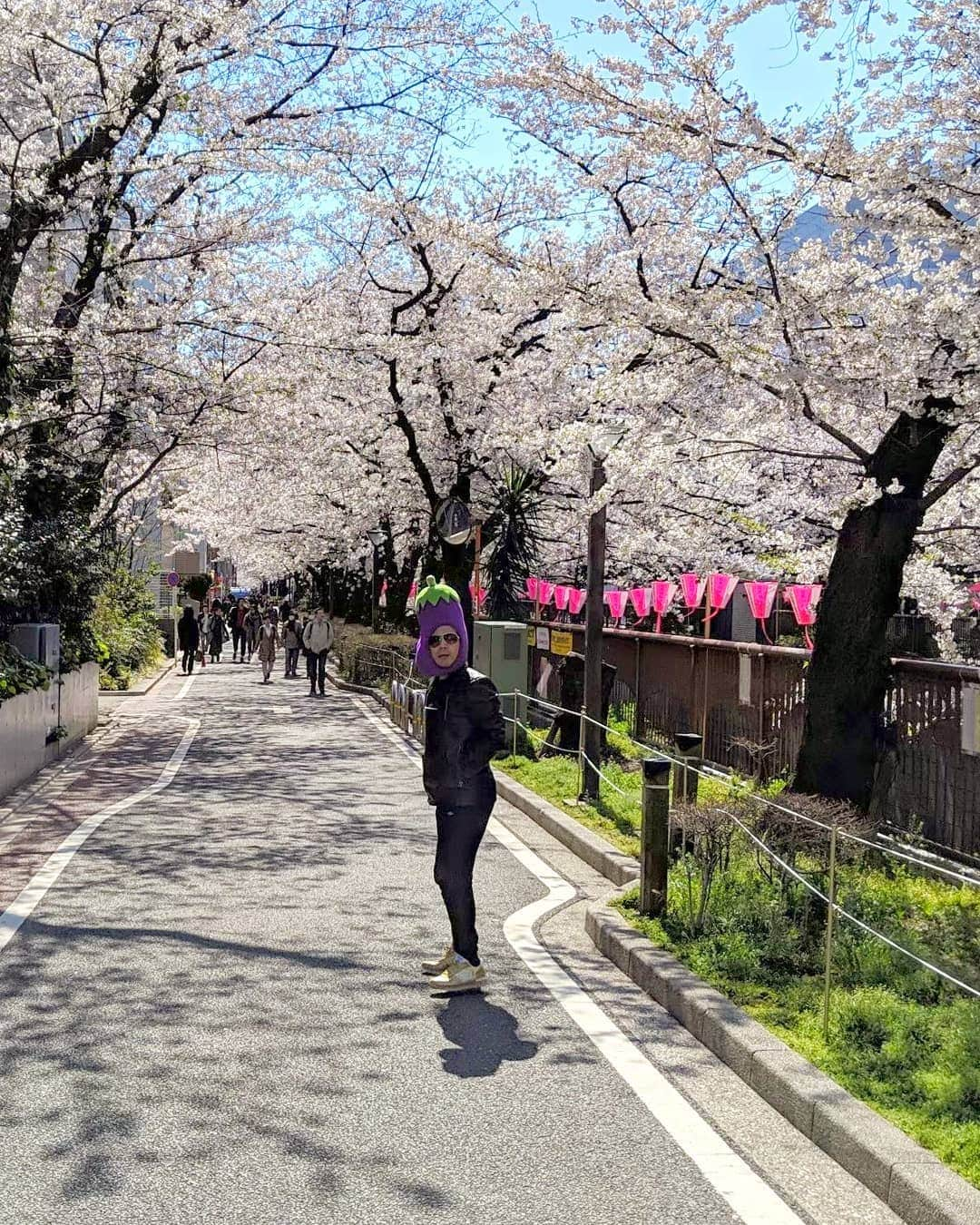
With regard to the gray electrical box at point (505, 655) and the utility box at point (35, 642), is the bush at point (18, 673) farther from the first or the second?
the gray electrical box at point (505, 655)

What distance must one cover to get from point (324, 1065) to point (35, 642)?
1259 cm

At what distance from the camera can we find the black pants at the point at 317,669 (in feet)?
106

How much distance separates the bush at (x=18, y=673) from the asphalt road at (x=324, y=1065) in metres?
3.14

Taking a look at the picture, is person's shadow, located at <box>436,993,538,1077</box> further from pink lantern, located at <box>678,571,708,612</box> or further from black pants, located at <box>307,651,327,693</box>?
black pants, located at <box>307,651,327,693</box>

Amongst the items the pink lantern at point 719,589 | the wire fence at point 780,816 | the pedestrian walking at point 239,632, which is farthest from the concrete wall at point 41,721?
the pedestrian walking at point 239,632

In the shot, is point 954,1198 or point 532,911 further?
point 532,911

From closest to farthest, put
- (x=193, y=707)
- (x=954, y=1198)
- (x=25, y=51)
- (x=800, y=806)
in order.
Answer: (x=954, y=1198) → (x=800, y=806) → (x=25, y=51) → (x=193, y=707)

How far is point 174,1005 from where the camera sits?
6.38 m

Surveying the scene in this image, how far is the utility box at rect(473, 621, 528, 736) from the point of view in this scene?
19.3m

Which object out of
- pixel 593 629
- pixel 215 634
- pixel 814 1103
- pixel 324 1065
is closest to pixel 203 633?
pixel 215 634

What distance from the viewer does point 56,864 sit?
10102 mm

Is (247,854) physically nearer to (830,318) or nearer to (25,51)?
(830,318)

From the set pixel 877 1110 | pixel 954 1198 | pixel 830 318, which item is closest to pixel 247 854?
pixel 830 318

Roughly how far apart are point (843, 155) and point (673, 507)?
53.4 feet
